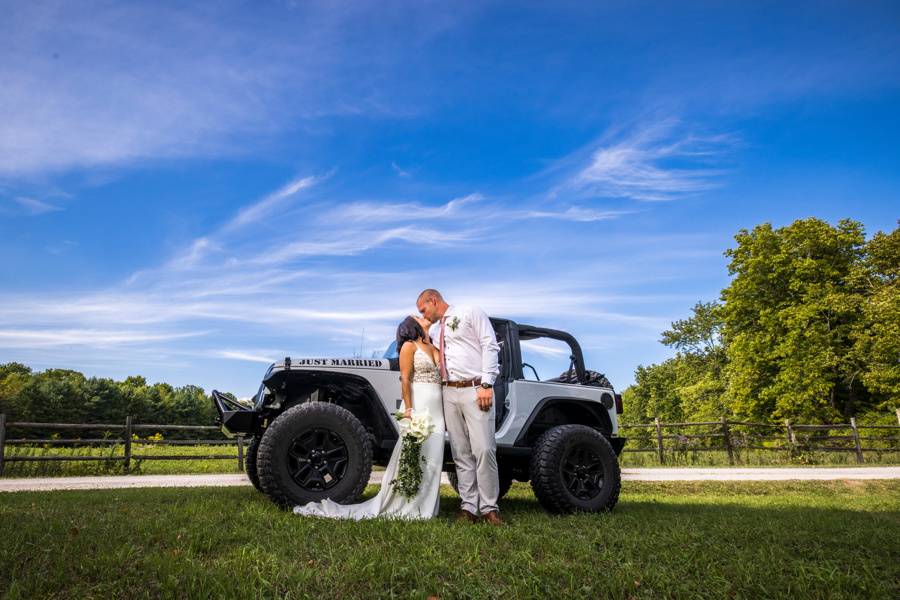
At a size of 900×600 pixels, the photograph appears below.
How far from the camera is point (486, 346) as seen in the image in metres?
5.37

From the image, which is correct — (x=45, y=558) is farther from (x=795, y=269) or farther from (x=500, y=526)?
(x=795, y=269)

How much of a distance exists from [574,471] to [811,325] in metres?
27.7

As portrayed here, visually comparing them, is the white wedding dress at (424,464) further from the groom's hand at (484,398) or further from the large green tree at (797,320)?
the large green tree at (797,320)

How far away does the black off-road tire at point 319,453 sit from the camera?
5263mm

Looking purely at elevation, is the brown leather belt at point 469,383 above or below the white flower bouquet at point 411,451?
above

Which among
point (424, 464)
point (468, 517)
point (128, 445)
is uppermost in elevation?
point (424, 464)

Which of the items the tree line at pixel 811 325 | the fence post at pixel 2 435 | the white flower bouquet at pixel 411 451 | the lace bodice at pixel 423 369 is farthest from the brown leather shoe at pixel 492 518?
the tree line at pixel 811 325

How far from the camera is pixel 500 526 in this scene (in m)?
4.93

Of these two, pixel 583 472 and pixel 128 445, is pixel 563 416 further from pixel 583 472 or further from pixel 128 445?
pixel 128 445

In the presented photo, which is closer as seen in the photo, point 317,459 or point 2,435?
point 317,459

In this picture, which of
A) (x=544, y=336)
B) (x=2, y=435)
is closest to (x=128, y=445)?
→ (x=2, y=435)

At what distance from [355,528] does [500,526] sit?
3.92 ft

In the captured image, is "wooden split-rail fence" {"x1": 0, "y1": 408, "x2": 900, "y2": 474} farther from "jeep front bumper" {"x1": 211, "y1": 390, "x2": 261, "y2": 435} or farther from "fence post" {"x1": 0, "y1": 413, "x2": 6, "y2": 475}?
"jeep front bumper" {"x1": 211, "y1": 390, "x2": 261, "y2": 435}

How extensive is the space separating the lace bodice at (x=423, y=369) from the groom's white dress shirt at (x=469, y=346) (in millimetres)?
227
